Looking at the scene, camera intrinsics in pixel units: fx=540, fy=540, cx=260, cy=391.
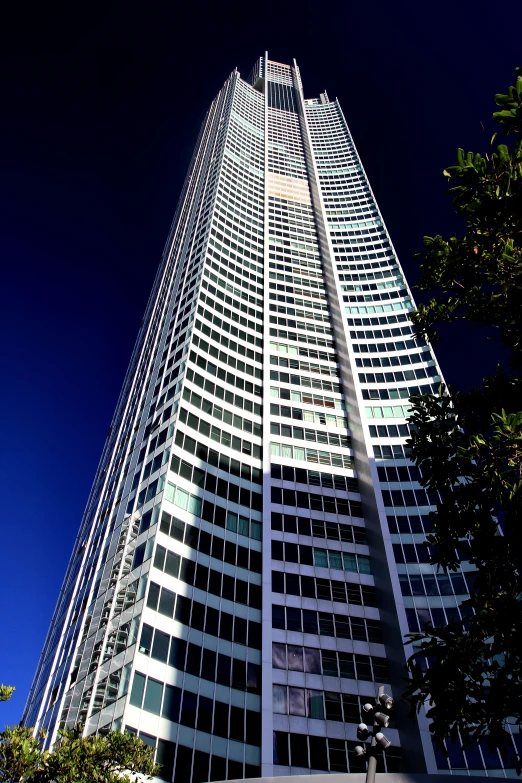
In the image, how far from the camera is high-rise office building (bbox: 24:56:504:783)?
32.5 metres

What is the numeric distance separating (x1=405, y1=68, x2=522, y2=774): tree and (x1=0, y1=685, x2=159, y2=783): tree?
32.4 ft

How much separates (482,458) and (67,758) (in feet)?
49.3

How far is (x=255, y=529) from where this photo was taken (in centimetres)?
4453

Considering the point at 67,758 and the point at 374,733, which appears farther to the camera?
the point at 67,758

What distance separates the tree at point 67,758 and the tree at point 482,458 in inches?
388

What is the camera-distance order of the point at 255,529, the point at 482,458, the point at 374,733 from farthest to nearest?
the point at 255,529, the point at 482,458, the point at 374,733

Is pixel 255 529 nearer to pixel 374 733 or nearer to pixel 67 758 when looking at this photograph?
pixel 67 758

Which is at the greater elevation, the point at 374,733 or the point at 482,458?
the point at 482,458

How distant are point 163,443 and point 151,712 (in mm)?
19883

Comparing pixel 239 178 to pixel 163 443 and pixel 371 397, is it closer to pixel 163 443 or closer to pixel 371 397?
pixel 371 397

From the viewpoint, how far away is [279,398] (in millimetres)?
56938

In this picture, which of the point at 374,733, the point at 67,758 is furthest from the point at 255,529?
the point at 374,733

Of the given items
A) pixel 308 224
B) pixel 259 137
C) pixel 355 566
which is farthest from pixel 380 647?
pixel 259 137

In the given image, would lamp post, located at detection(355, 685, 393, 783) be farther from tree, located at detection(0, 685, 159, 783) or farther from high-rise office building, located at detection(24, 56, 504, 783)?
high-rise office building, located at detection(24, 56, 504, 783)
